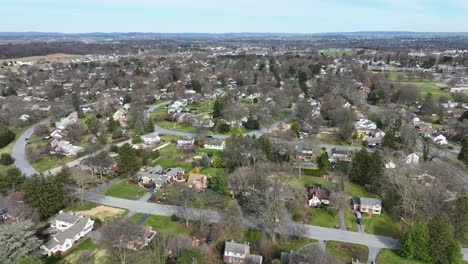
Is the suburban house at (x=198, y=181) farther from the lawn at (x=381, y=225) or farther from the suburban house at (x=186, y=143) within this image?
the lawn at (x=381, y=225)

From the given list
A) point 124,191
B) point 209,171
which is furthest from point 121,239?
point 209,171

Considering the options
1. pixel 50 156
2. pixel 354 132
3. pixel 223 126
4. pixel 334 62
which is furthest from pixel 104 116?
pixel 334 62

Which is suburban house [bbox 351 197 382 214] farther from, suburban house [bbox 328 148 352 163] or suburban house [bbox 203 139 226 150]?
suburban house [bbox 203 139 226 150]

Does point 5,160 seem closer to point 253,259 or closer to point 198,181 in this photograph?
point 198,181

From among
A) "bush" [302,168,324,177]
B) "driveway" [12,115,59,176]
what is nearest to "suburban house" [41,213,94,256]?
"driveway" [12,115,59,176]

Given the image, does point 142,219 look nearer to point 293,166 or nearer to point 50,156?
point 293,166

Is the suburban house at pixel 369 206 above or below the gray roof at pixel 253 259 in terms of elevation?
below

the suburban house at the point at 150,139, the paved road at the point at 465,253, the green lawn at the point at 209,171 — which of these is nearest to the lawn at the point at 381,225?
the paved road at the point at 465,253
